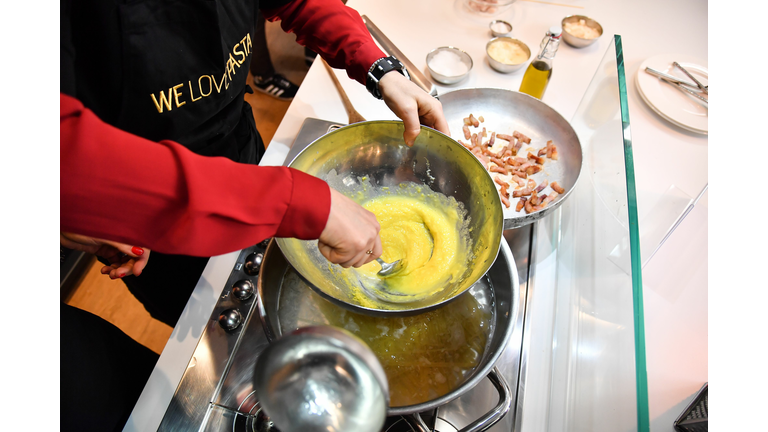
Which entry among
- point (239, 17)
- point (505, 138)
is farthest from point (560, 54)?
point (239, 17)

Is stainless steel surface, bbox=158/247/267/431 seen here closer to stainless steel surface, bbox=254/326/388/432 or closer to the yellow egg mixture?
the yellow egg mixture

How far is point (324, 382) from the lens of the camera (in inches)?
16.0

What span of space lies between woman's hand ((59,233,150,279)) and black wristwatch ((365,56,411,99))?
2.21 ft

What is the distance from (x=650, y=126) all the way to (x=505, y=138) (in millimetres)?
553

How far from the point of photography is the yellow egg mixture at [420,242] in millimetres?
814

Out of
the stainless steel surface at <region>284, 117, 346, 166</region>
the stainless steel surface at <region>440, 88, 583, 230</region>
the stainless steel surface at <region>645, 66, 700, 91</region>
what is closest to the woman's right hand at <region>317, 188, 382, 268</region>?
the stainless steel surface at <region>284, 117, 346, 166</region>

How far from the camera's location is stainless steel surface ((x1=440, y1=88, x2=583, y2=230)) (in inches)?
47.8

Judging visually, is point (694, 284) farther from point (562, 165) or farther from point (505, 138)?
point (505, 138)

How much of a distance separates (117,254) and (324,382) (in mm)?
742

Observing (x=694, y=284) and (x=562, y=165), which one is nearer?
(x=694, y=284)

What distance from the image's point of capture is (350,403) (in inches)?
16.1

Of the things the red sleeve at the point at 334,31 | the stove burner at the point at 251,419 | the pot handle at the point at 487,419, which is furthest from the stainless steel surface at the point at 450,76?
the stove burner at the point at 251,419
